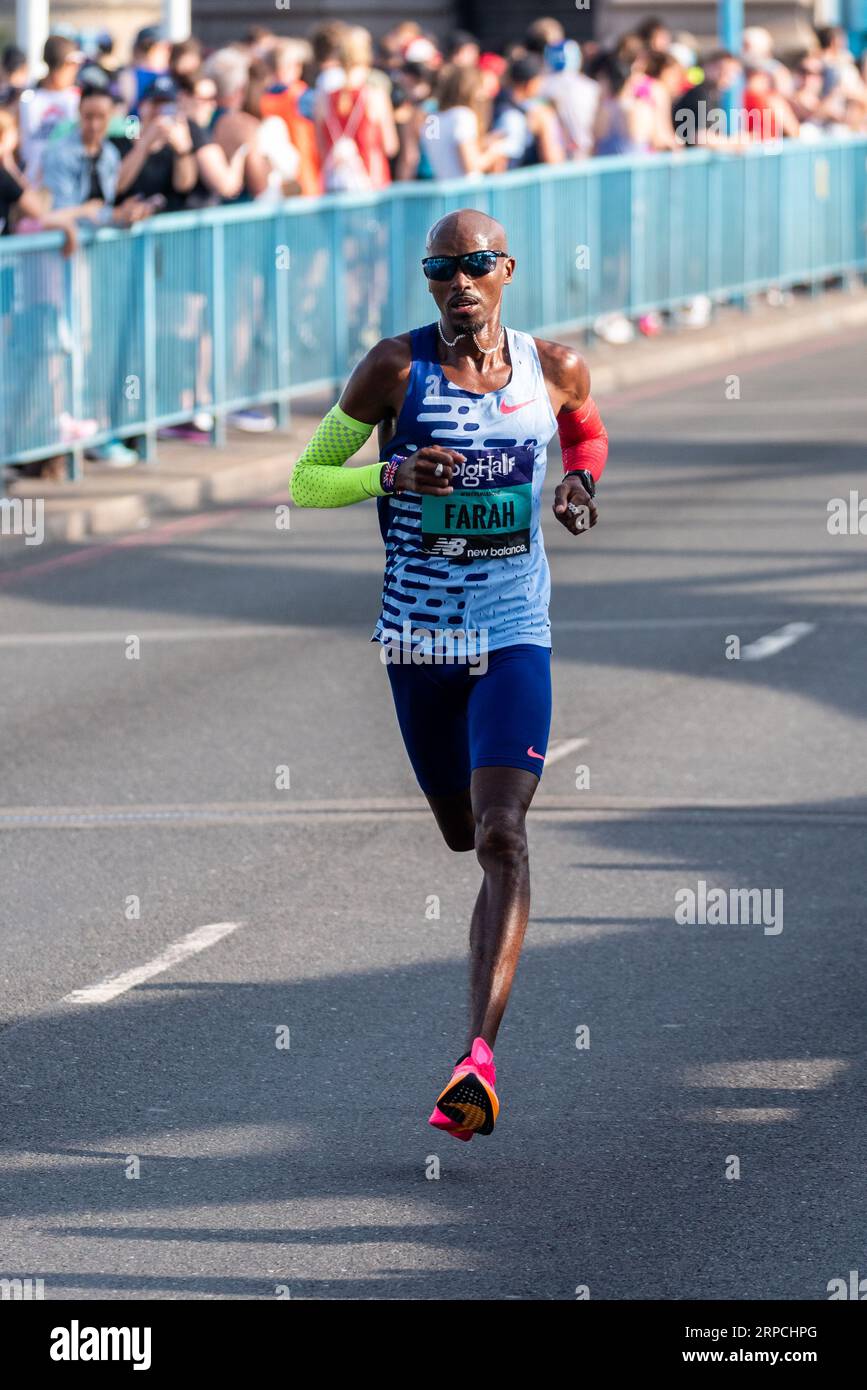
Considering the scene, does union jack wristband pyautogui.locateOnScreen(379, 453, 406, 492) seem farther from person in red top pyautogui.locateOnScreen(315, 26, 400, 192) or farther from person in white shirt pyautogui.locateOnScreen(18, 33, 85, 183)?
person in red top pyautogui.locateOnScreen(315, 26, 400, 192)

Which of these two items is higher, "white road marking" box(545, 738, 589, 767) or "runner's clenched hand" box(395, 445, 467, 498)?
"runner's clenched hand" box(395, 445, 467, 498)

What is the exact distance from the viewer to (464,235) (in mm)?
6094

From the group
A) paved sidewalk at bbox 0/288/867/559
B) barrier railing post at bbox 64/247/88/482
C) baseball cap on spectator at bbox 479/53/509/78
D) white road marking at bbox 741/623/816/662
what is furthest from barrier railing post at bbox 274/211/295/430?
baseball cap on spectator at bbox 479/53/509/78

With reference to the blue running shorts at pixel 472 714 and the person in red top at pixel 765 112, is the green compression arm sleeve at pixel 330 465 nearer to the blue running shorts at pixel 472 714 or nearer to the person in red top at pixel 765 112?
the blue running shorts at pixel 472 714

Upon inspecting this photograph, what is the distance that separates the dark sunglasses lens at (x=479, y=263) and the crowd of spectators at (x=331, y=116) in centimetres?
915

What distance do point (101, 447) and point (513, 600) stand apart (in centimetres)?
1056

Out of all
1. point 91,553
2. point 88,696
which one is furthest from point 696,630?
point 91,553

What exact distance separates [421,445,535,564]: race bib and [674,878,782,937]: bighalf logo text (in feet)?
6.28

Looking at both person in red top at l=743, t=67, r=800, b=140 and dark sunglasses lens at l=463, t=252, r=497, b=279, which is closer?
dark sunglasses lens at l=463, t=252, r=497, b=279

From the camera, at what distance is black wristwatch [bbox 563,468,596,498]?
6367 millimetres

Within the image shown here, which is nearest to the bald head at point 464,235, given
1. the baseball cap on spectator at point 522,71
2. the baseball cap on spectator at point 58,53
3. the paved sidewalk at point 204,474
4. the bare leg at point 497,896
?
the bare leg at point 497,896

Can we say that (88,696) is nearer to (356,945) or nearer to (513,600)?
(356,945)

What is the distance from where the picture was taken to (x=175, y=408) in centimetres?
1669
